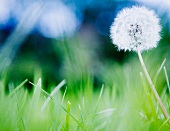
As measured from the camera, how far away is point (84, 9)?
227 inches

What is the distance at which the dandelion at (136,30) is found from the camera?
2.83ft

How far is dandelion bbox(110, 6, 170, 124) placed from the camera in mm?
862

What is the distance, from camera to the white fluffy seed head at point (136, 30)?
86cm

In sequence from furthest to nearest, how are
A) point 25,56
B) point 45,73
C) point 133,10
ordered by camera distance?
point 25,56
point 45,73
point 133,10

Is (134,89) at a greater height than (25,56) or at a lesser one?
greater

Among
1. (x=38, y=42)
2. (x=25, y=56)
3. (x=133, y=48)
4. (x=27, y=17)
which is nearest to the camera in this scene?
(x=27, y=17)

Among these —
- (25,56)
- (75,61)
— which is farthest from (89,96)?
(25,56)

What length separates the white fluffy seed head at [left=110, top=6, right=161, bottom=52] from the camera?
863 mm

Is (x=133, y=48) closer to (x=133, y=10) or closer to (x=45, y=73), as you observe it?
(x=133, y=10)

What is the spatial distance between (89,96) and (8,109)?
0.78 feet

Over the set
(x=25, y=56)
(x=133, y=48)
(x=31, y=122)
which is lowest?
(x=25, y=56)

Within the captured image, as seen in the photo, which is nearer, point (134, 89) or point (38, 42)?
point (134, 89)

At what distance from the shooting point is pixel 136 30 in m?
0.88

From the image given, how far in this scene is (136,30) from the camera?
0.88 meters
